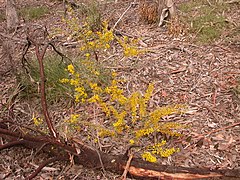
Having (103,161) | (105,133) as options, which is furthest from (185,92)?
(103,161)

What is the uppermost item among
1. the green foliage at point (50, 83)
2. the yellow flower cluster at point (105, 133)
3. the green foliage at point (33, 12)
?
the green foliage at point (33, 12)

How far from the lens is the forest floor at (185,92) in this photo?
110 inches

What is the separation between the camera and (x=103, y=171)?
2.65m

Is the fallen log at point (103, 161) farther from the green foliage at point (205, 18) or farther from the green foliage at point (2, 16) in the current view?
the green foliage at point (2, 16)

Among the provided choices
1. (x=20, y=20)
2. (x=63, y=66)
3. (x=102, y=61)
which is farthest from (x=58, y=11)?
(x=63, y=66)

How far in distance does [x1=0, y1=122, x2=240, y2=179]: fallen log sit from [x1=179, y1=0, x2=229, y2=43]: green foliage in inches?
Answer: 90.1

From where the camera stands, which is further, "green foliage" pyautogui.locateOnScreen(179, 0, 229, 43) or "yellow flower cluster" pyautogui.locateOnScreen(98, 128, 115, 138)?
"green foliage" pyautogui.locateOnScreen(179, 0, 229, 43)

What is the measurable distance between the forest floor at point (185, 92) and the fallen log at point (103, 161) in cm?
10

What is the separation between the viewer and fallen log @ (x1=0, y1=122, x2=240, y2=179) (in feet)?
8.02

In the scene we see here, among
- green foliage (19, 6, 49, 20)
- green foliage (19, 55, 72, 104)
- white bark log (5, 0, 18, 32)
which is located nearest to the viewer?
green foliage (19, 55, 72, 104)

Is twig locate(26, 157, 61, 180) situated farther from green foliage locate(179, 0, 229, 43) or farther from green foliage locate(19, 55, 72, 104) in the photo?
green foliage locate(179, 0, 229, 43)

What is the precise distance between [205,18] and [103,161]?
9.56ft

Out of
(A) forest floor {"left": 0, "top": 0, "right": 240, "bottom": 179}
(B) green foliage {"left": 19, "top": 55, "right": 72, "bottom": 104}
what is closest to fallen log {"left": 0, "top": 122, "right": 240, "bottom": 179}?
(A) forest floor {"left": 0, "top": 0, "right": 240, "bottom": 179}

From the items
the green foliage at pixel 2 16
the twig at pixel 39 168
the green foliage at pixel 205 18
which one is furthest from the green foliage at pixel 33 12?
the twig at pixel 39 168
